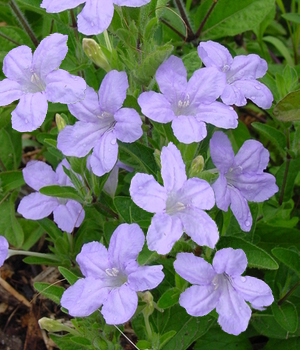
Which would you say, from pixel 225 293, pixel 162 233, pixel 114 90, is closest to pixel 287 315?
pixel 225 293

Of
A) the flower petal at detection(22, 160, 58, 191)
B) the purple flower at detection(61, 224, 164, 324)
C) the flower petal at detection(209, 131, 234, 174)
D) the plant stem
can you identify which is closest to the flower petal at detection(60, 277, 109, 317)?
the purple flower at detection(61, 224, 164, 324)

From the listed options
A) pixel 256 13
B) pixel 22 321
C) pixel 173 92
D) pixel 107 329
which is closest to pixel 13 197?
pixel 22 321

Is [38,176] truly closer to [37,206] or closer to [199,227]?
[37,206]

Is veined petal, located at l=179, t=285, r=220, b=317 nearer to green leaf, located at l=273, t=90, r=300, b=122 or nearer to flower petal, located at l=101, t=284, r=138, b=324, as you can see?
flower petal, located at l=101, t=284, r=138, b=324

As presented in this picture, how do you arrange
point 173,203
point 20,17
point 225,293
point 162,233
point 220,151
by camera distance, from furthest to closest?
point 20,17 → point 220,151 → point 225,293 → point 173,203 → point 162,233

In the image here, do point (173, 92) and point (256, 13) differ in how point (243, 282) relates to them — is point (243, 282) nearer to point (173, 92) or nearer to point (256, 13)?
point (173, 92)

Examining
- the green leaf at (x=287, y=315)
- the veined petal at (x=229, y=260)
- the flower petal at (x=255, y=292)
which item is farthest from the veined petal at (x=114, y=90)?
the green leaf at (x=287, y=315)
